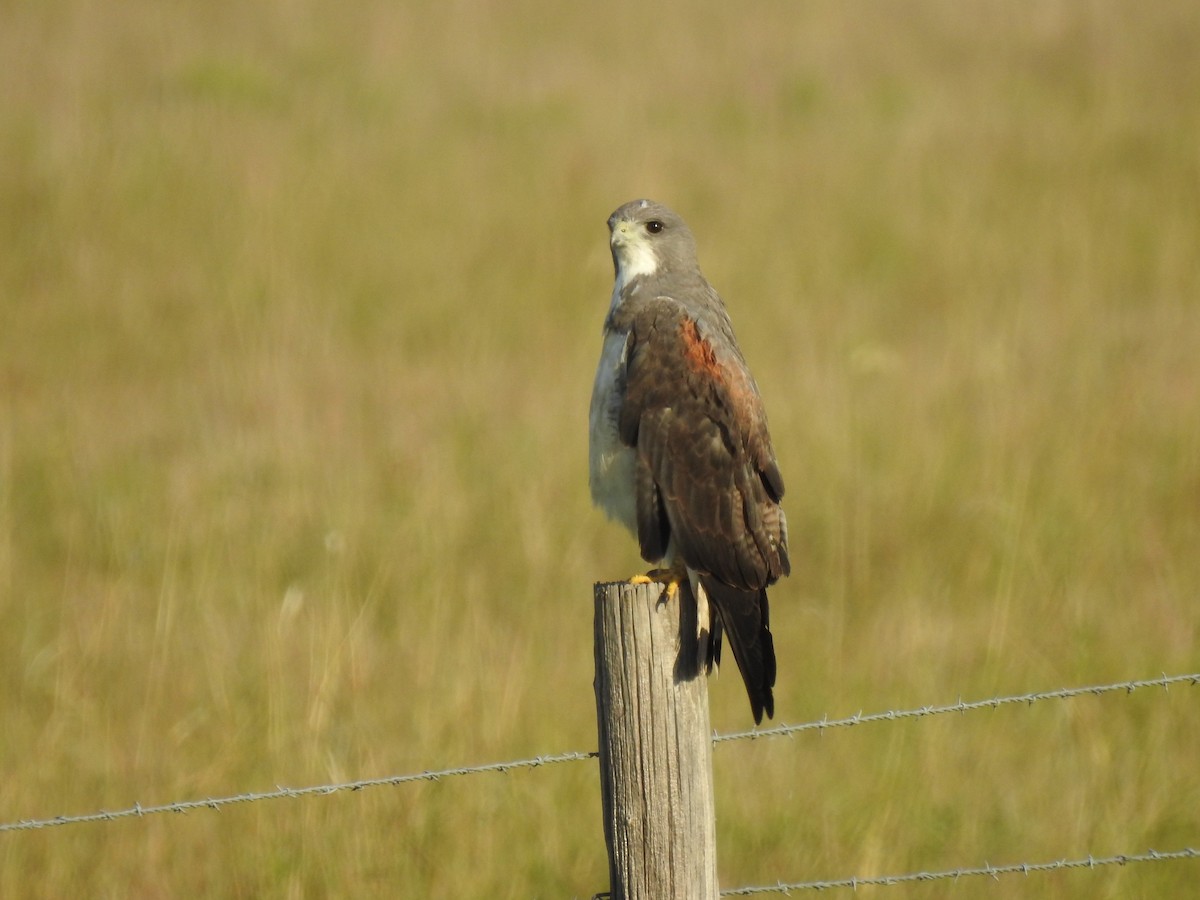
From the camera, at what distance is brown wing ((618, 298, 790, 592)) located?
331 cm

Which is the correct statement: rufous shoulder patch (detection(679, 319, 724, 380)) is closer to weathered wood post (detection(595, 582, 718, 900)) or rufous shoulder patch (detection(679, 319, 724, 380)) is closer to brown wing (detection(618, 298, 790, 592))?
brown wing (detection(618, 298, 790, 592))

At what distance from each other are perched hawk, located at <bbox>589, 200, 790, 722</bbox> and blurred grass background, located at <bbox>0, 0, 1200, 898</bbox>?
1316mm

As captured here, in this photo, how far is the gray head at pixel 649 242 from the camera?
390 centimetres

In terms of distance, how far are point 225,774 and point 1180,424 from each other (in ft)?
15.7

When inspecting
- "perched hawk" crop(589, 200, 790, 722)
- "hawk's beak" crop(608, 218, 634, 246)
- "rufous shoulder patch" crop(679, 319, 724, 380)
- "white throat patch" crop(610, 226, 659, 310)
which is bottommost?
"perched hawk" crop(589, 200, 790, 722)

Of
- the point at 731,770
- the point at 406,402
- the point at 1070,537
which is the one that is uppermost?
the point at 406,402

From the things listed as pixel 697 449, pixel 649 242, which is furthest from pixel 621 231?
pixel 697 449

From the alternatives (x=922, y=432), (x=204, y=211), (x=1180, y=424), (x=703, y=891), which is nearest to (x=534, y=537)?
(x=922, y=432)

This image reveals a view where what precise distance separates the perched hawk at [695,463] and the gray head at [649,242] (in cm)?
17

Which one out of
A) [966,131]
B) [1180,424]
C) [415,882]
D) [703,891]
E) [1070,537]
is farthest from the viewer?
[966,131]

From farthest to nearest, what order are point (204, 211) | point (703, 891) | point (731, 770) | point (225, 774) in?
1. point (204, 211)
2. point (731, 770)
3. point (225, 774)
4. point (703, 891)

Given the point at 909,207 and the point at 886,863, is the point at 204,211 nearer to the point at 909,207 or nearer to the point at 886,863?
the point at 909,207

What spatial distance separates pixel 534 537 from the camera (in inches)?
243

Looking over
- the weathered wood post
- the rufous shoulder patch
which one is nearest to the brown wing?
the rufous shoulder patch
